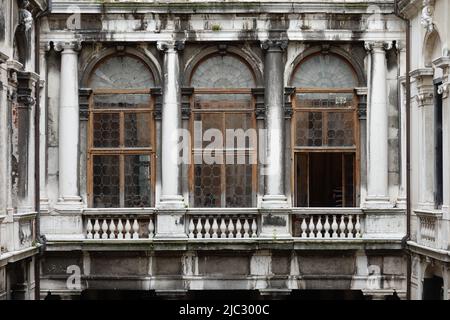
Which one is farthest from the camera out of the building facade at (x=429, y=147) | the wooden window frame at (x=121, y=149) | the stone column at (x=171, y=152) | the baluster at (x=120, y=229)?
the wooden window frame at (x=121, y=149)

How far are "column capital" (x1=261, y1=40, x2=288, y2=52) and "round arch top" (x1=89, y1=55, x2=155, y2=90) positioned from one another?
2749mm

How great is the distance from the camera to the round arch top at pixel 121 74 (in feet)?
87.1

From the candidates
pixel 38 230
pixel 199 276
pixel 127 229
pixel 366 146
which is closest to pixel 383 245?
pixel 366 146

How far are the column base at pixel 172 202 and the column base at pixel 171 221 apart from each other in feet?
0.31

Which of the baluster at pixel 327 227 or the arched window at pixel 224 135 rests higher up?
the arched window at pixel 224 135

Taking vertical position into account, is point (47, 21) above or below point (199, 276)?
above

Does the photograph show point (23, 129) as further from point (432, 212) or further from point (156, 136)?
point (432, 212)

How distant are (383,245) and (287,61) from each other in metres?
4.82

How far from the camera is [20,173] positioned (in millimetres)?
24359

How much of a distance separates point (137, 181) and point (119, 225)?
1.27 m

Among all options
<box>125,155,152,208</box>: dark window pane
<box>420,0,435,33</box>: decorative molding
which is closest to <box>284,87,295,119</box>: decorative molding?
<box>125,155,152,208</box>: dark window pane

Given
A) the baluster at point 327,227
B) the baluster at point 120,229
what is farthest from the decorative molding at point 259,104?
the baluster at point 120,229

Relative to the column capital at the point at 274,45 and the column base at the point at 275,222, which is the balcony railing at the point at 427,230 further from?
the column capital at the point at 274,45

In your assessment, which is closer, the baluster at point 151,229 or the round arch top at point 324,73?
the baluster at point 151,229
